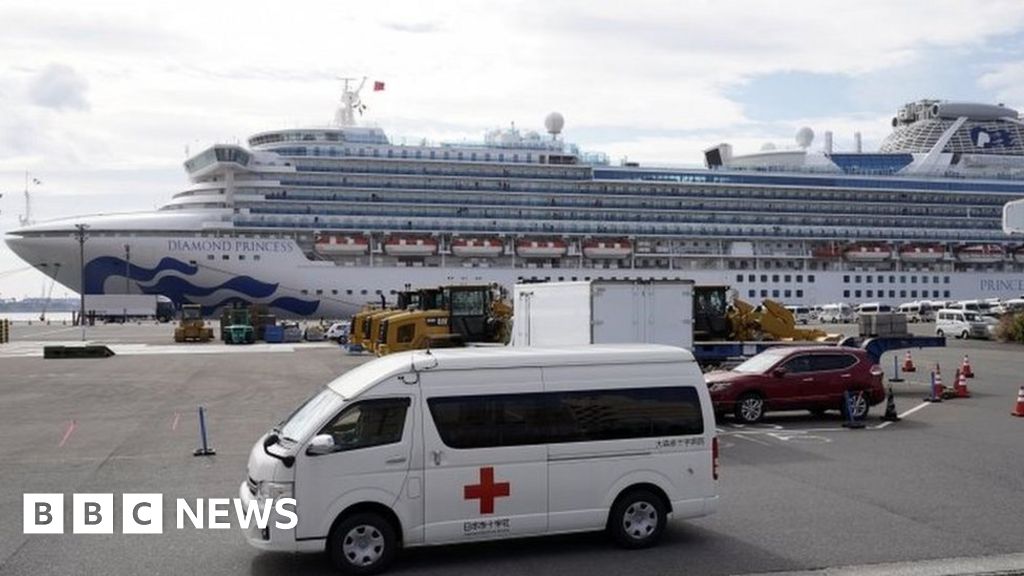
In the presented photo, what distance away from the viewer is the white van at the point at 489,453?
25.1ft

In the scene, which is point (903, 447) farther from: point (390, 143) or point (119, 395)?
point (390, 143)

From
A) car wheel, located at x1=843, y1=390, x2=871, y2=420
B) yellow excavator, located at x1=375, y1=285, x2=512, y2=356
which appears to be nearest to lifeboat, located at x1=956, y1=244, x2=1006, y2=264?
yellow excavator, located at x1=375, y1=285, x2=512, y2=356

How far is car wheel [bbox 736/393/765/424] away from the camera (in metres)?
17.2

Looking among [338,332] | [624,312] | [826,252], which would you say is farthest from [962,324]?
[624,312]

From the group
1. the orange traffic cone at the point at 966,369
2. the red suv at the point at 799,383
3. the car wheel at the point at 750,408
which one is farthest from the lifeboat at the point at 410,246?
the car wheel at the point at 750,408

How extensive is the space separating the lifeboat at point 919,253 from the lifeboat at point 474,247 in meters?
35.2

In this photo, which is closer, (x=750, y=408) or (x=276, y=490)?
(x=276, y=490)

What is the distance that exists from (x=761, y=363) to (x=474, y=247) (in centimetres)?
5067

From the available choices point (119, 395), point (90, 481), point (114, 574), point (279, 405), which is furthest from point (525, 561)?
point (119, 395)

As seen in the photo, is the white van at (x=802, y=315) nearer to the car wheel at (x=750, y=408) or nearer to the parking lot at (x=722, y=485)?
the parking lot at (x=722, y=485)

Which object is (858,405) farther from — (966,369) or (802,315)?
(802,315)

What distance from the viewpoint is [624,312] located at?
18.4 metres

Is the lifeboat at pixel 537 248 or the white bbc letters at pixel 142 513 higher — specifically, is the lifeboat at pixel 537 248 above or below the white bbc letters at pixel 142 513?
above

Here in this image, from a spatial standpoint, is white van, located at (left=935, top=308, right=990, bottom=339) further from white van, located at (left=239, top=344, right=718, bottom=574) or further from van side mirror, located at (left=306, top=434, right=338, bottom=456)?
van side mirror, located at (left=306, top=434, right=338, bottom=456)
